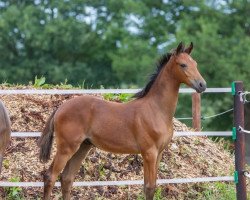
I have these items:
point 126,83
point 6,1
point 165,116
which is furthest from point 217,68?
point 165,116

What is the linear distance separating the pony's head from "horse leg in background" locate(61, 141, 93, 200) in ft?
4.03

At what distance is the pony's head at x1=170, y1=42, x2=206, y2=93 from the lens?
6.62 m

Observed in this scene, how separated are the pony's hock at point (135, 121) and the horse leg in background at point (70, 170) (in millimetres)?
102

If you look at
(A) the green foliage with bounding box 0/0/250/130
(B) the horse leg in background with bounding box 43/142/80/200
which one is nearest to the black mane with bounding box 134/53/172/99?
(B) the horse leg in background with bounding box 43/142/80/200

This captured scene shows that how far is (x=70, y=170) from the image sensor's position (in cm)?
715

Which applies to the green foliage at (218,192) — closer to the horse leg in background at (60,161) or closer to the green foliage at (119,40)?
the horse leg in background at (60,161)

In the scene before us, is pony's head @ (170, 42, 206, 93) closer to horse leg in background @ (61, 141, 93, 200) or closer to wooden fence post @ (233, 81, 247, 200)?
wooden fence post @ (233, 81, 247, 200)

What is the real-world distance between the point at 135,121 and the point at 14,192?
1896 millimetres

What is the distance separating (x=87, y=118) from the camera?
22.7ft

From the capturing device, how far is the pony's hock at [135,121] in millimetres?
6707

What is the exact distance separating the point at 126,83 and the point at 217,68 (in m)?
3.78

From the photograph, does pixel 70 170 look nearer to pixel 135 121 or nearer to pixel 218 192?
pixel 135 121

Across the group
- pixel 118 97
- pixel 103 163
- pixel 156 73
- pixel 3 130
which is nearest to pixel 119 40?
pixel 118 97

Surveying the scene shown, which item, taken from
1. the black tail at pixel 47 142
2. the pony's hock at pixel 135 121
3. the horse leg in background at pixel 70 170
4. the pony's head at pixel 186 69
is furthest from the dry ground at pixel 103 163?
the pony's head at pixel 186 69
